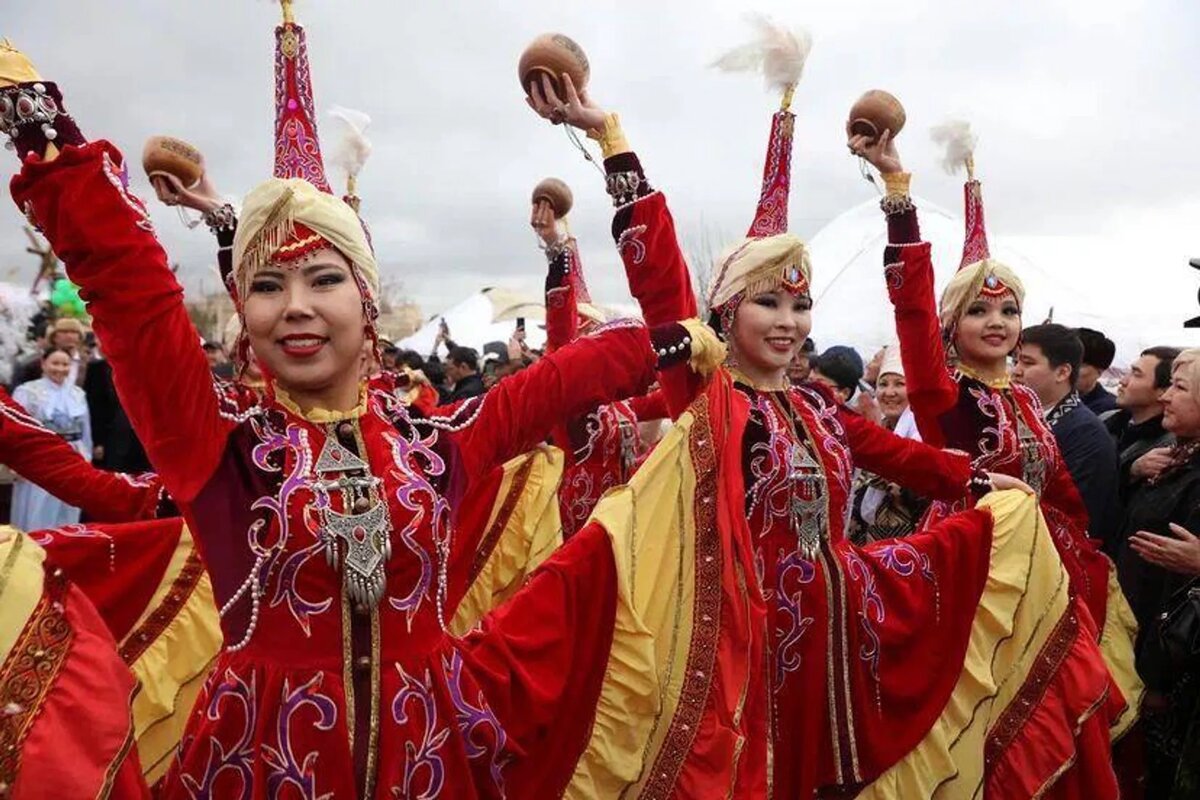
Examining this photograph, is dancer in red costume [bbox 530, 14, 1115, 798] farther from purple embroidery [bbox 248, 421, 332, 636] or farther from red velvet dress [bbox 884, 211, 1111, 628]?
purple embroidery [bbox 248, 421, 332, 636]

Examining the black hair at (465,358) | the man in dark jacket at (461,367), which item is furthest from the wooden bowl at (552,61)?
the black hair at (465,358)

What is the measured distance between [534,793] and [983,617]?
1.82m

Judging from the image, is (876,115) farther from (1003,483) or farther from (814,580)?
(814,580)

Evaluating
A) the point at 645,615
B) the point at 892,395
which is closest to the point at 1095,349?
the point at 892,395

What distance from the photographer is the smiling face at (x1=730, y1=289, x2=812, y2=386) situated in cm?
365

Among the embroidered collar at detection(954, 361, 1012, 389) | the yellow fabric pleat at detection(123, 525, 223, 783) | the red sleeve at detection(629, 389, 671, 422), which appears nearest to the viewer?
the yellow fabric pleat at detection(123, 525, 223, 783)

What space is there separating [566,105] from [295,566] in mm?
1337

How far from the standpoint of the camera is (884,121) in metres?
4.06

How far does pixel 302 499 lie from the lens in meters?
2.17

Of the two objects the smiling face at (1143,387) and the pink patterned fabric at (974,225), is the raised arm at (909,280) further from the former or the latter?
the smiling face at (1143,387)

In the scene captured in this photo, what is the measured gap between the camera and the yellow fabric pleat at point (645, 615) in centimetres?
269

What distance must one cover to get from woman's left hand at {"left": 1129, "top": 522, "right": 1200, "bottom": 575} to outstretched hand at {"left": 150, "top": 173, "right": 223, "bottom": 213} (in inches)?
113

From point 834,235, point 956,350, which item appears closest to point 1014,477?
point 956,350

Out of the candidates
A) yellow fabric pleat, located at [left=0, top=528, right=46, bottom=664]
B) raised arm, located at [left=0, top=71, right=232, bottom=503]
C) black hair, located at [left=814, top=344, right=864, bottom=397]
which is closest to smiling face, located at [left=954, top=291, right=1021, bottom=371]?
black hair, located at [left=814, top=344, right=864, bottom=397]
